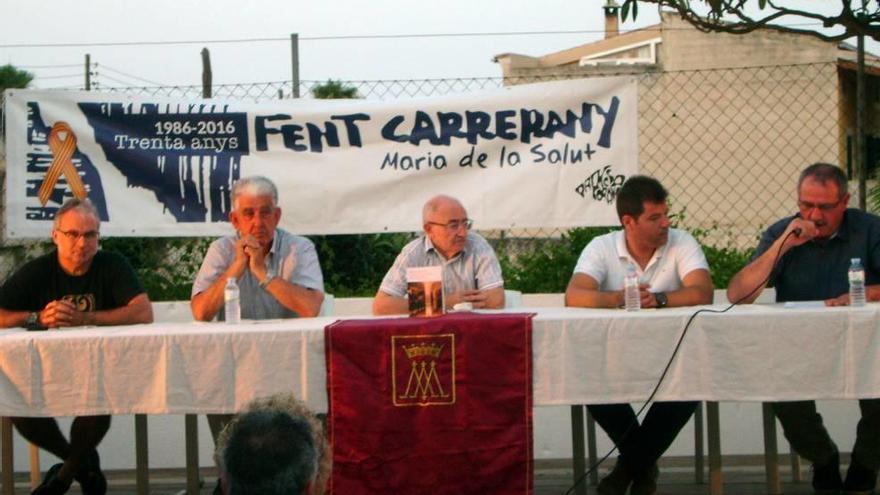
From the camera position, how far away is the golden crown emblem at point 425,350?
4.00 m

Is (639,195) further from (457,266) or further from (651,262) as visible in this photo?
(457,266)

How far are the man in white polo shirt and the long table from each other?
1.30 feet

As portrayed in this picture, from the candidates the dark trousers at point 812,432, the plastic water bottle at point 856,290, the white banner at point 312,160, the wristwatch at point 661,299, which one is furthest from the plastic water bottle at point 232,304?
the plastic water bottle at point 856,290

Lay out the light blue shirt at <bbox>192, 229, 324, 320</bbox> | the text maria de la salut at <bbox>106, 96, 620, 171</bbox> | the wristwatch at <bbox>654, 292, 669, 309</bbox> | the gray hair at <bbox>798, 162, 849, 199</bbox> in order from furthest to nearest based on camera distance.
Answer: the text maria de la salut at <bbox>106, 96, 620, 171</bbox>, the light blue shirt at <bbox>192, 229, 324, 320</bbox>, the gray hair at <bbox>798, 162, 849, 199</bbox>, the wristwatch at <bbox>654, 292, 669, 309</bbox>

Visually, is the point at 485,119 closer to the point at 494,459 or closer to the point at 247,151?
the point at 247,151

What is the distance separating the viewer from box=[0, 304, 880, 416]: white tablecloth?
3.95 metres

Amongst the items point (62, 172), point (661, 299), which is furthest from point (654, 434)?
point (62, 172)

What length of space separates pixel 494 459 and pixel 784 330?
107 cm

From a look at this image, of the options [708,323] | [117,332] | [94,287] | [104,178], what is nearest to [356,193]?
[104,178]

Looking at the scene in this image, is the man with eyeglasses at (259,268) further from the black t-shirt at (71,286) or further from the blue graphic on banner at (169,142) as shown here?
the blue graphic on banner at (169,142)

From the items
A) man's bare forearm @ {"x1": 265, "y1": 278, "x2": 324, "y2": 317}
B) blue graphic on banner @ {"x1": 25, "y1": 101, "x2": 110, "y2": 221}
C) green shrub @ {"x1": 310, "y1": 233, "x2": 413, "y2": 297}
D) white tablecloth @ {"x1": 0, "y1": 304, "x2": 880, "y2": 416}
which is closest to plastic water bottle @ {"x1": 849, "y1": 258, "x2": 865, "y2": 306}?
white tablecloth @ {"x1": 0, "y1": 304, "x2": 880, "y2": 416}

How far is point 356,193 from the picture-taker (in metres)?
6.23

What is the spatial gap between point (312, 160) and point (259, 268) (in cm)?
161

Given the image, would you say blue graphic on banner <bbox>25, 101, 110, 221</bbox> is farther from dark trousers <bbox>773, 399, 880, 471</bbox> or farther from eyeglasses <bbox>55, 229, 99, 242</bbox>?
dark trousers <bbox>773, 399, 880, 471</bbox>
